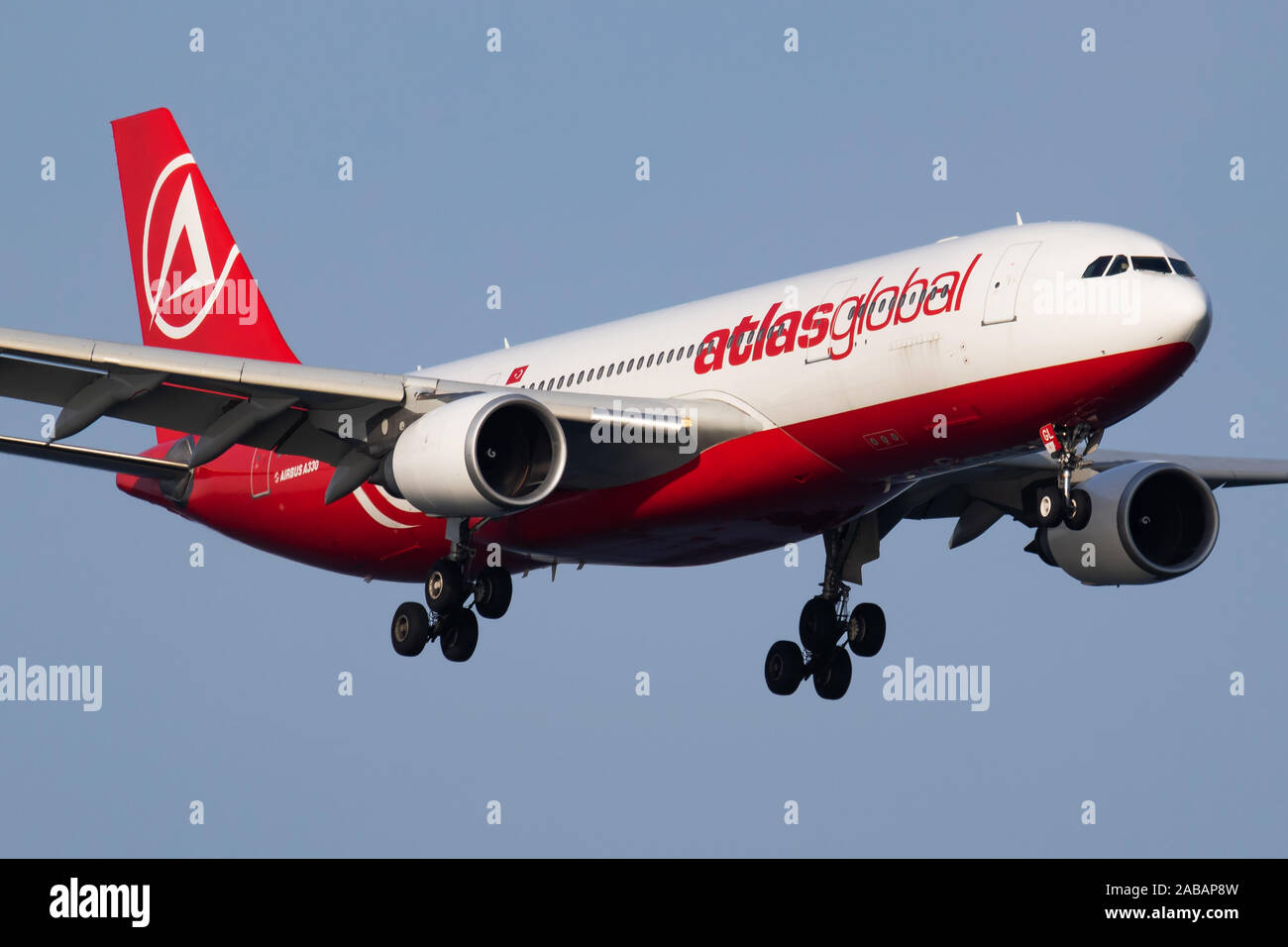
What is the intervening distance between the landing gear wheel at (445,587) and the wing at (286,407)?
95.5 inches

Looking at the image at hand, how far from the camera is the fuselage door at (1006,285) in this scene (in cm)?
2928

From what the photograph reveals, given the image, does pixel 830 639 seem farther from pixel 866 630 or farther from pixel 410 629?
pixel 410 629

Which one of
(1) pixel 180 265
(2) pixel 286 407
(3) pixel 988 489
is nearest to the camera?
(2) pixel 286 407

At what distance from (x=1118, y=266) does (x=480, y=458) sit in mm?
9850

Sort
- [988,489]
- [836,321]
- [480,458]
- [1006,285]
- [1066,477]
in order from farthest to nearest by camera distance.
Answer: [988,489]
[480,458]
[836,321]
[1066,477]
[1006,285]

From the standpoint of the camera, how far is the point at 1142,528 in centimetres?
3647

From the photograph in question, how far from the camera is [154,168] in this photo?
149 ft

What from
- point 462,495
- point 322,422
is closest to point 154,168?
point 322,422

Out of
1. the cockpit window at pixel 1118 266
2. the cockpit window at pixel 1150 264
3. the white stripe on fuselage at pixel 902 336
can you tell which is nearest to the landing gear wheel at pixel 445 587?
the white stripe on fuselage at pixel 902 336

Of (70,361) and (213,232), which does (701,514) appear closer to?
(70,361)

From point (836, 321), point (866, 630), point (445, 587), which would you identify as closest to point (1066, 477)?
point (836, 321)

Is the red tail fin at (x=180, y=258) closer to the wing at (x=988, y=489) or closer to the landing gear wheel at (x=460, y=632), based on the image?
the landing gear wheel at (x=460, y=632)

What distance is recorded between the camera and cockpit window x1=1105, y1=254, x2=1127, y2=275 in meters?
28.8

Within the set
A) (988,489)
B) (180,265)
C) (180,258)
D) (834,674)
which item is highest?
(180,258)
